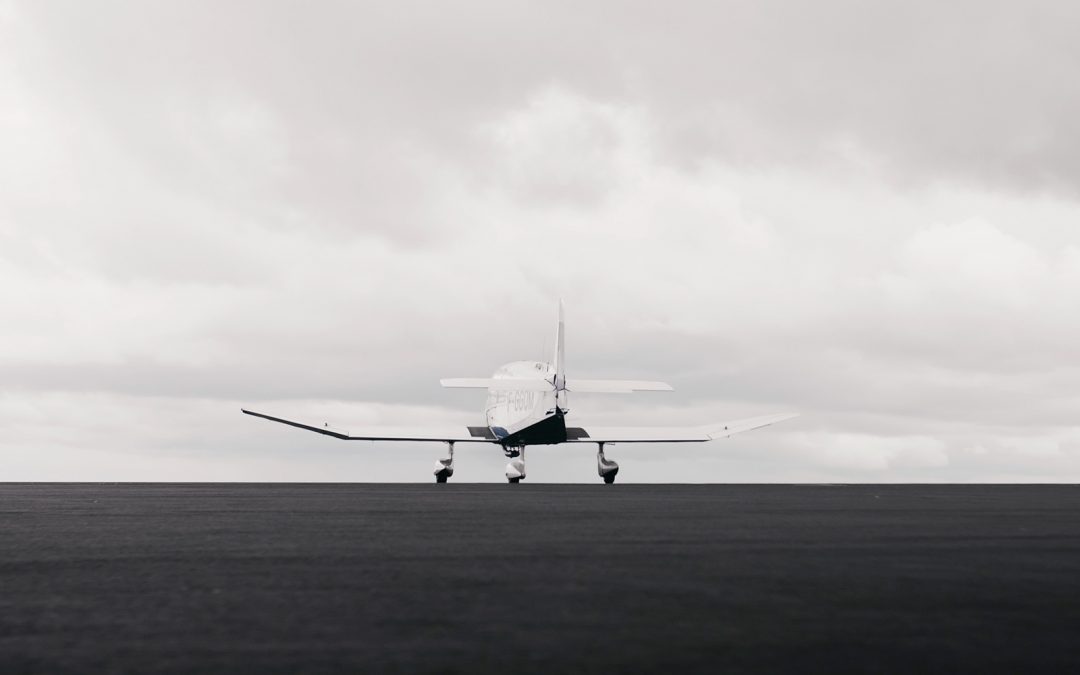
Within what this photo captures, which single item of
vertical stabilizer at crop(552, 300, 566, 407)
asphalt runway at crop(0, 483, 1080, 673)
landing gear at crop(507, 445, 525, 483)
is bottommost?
asphalt runway at crop(0, 483, 1080, 673)

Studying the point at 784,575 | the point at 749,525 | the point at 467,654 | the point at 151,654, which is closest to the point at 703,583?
the point at 784,575

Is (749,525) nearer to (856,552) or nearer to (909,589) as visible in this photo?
(856,552)

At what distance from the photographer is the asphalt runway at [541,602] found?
34.0 feet

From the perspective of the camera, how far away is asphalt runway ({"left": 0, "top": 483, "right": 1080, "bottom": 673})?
10.4 metres

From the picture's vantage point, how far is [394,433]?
96.5 m

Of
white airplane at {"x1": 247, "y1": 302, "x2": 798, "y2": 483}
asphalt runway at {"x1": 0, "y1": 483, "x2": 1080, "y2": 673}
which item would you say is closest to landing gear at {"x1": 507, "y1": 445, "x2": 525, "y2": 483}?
white airplane at {"x1": 247, "y1": 302, "x2": 798, "y2": 483}

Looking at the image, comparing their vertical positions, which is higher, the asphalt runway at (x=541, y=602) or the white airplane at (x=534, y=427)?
the white airplane at (x=534, y=427)

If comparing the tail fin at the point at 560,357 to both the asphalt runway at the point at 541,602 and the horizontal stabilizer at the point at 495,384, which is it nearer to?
the horizontal stabilizer at the point at 495,384

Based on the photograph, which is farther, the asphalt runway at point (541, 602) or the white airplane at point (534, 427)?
the white airplane at point (534, 427)

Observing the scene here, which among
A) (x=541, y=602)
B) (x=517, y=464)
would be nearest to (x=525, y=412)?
(x=517, y=464)

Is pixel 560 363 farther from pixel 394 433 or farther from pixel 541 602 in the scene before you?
pixel 541 602

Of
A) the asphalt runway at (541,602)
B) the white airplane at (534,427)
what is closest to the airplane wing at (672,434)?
the white airplane at (534,427)

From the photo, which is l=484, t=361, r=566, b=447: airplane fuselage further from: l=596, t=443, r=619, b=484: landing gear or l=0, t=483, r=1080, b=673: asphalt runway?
l=0, t=483, r=1080, b=673: asphalt runway

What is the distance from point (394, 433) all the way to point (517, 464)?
42.7ft
